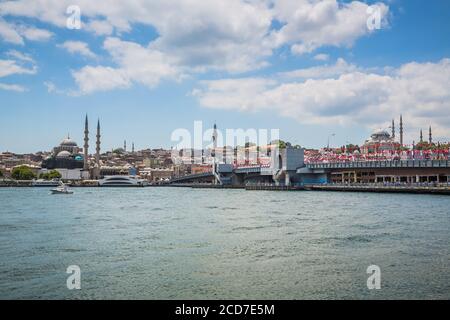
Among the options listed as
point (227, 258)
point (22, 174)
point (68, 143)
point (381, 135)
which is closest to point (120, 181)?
point (22, 174)

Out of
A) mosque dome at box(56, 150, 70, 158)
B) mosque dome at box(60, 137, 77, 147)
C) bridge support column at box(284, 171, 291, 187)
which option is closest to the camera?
bridge support column at box(284, 171, 291, 187)

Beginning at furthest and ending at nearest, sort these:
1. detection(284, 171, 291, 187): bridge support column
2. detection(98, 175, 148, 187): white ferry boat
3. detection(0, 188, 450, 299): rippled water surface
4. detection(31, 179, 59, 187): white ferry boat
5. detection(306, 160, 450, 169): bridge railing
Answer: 1. detection(98, 175, 148, 187): white ferry boat
2. detection(31, 179, 59, 187): white ferry boat
3. detection(284, 171, 291, 187): bridge support column
4. detection(306, 160, 450, 169): bridge railing
5. detection(0, 188, 450, 299): rippled water surface

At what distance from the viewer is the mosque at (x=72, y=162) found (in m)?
139

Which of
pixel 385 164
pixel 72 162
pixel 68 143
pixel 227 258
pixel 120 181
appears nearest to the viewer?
pixel 227 258

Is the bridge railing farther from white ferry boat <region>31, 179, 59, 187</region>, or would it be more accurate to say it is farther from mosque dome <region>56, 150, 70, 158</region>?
mosque dome <region>56, 150, 70, 158</region>

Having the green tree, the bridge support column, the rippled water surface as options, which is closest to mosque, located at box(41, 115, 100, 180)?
the green tree

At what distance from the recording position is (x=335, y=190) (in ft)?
248

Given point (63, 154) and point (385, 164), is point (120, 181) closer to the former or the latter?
point (63, 154)

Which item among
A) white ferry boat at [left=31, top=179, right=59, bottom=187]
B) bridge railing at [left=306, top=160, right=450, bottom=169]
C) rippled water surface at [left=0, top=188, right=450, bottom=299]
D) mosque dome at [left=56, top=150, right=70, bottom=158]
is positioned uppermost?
mosque dome at [left=56, top=150, right=70, bottom=158]

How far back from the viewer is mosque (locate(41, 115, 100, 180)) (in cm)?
13862

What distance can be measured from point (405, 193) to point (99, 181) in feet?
296

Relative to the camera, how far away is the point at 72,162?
152 metres

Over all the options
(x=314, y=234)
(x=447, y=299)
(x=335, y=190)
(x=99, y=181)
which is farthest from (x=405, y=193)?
(x=99, y=181)

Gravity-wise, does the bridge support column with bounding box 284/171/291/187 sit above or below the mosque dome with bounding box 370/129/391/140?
below
